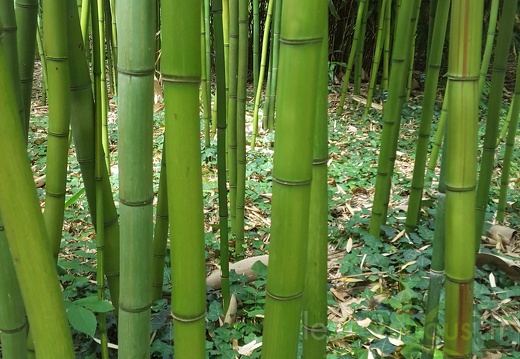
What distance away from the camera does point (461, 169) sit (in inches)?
26.8

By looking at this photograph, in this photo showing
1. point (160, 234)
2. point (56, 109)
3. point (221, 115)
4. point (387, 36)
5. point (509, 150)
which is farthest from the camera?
point (387, 36)

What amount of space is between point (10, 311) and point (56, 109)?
0.28 metres

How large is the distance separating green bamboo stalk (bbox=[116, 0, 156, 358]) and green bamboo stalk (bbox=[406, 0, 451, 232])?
Answer: 2.80ft

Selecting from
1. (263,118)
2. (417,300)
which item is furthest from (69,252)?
(263,118)

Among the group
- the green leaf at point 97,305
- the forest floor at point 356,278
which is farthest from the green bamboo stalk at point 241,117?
the green leaf at point 97,305

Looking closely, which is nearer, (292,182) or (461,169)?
(292,182)

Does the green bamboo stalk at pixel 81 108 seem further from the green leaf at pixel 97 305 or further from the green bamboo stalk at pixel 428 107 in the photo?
the green bamboo stalk at pixel 428 107

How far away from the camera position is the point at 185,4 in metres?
0.50

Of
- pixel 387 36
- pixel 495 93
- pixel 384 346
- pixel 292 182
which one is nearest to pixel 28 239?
pixel 292 182

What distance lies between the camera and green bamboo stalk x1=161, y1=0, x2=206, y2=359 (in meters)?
0.51

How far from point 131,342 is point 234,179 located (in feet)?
3.39

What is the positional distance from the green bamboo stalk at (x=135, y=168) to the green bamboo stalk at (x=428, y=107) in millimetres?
855

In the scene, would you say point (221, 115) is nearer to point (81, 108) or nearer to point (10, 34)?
point (81, 108)

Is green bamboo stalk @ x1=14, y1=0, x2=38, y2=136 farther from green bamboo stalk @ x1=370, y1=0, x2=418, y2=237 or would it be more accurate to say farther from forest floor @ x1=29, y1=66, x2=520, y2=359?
green bamboo stalk @ x1=370, y1=0, x2=418, y2=237
